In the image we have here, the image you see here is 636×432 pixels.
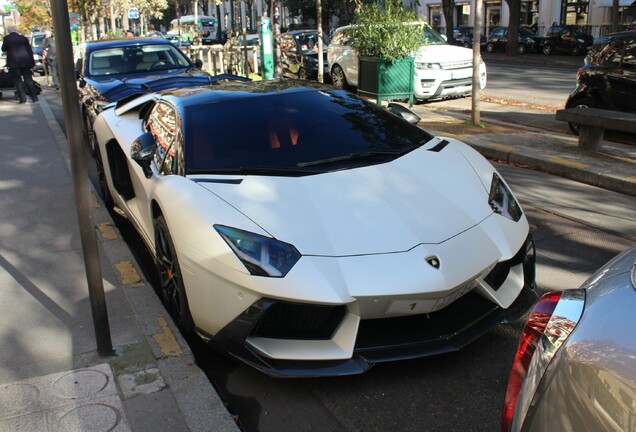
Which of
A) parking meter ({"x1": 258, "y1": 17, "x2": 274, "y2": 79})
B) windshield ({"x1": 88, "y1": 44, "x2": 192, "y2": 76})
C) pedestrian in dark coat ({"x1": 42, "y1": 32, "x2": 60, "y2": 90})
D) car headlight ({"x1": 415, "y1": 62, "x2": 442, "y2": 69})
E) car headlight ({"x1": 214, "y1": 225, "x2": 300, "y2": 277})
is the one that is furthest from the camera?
pedestrian in dark coat ({"x1": 42, "y1": 32, "x2": 60, "y2": 90})

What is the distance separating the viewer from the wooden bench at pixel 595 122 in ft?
26.4

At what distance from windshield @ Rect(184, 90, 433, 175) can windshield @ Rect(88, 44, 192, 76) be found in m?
6.03

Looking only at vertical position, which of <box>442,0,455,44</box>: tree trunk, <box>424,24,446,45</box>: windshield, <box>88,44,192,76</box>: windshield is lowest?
<box>88,44,192,76</box>: windshield

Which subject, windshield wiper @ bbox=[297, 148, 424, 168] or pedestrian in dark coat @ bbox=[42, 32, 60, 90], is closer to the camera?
windshield wiper @ bbox=[297, 148, 424, 168]

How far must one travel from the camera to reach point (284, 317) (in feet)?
10.4

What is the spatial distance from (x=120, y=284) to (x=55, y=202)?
2639 millimetres

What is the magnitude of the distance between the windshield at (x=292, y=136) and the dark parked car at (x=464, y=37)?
116ft

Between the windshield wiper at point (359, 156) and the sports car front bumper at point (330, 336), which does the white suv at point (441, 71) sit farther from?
the sports car front bumper at point (330, 336)

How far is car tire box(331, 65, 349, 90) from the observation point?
51.4 feet

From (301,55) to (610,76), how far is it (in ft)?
33.8

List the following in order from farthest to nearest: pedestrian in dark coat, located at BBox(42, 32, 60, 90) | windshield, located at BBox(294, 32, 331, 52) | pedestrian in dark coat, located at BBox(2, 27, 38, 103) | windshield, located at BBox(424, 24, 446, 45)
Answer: windshield, located at BBox(294, 32, 331, 52), pedestrian in dark coat, located at BBox(42, 32, 60, 90), pedestrian in dark coat, located at BBox(2, 27, 38, 103), windshield, located at BBox(424, 24, 446, 45)

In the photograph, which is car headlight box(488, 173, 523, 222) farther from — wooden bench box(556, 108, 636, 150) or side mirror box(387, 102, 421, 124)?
wooden bench box(556, 108, 636, 150)

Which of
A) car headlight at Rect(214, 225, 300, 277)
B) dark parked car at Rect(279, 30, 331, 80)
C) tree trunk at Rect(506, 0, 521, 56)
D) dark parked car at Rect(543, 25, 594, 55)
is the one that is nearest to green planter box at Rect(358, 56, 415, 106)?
dark parked car at Rect(279, 30, 331, 80)

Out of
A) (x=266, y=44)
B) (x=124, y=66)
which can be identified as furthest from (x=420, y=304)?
(x=266, y=44)
